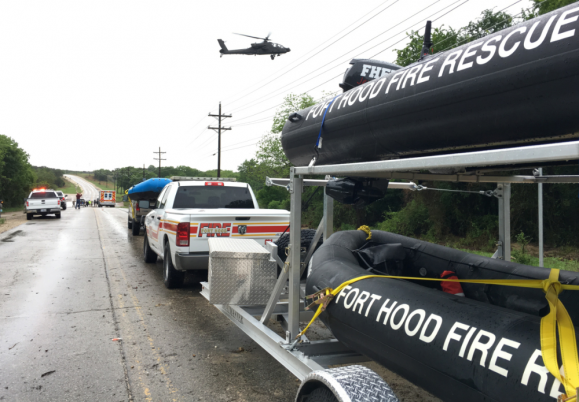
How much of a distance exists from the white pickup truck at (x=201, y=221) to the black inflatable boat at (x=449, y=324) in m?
3.07

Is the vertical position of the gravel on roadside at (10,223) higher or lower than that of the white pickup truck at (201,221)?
lower

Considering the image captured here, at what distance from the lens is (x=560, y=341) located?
1691 millimetres

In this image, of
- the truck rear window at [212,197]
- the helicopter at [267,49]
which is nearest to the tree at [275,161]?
the helicopter at [267,49]

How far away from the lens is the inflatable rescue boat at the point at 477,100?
181 centimetres

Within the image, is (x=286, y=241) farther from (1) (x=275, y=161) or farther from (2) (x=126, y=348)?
(1) (x=275, y=161)

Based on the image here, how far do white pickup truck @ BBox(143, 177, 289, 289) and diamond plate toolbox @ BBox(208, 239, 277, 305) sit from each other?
1.81 metres

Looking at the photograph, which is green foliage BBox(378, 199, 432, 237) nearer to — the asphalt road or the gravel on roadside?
the asphalt road

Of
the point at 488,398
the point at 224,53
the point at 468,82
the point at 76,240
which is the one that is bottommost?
the point at 76,240

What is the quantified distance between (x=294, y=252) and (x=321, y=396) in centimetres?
118

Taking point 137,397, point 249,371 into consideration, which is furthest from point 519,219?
point 137,397

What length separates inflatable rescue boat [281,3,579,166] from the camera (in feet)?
5.93

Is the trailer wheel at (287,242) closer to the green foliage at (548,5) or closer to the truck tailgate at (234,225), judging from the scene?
the truck tailgate at (234,225)

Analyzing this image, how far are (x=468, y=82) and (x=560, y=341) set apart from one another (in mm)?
1214

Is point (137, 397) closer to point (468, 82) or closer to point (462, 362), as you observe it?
point (462, 362)
